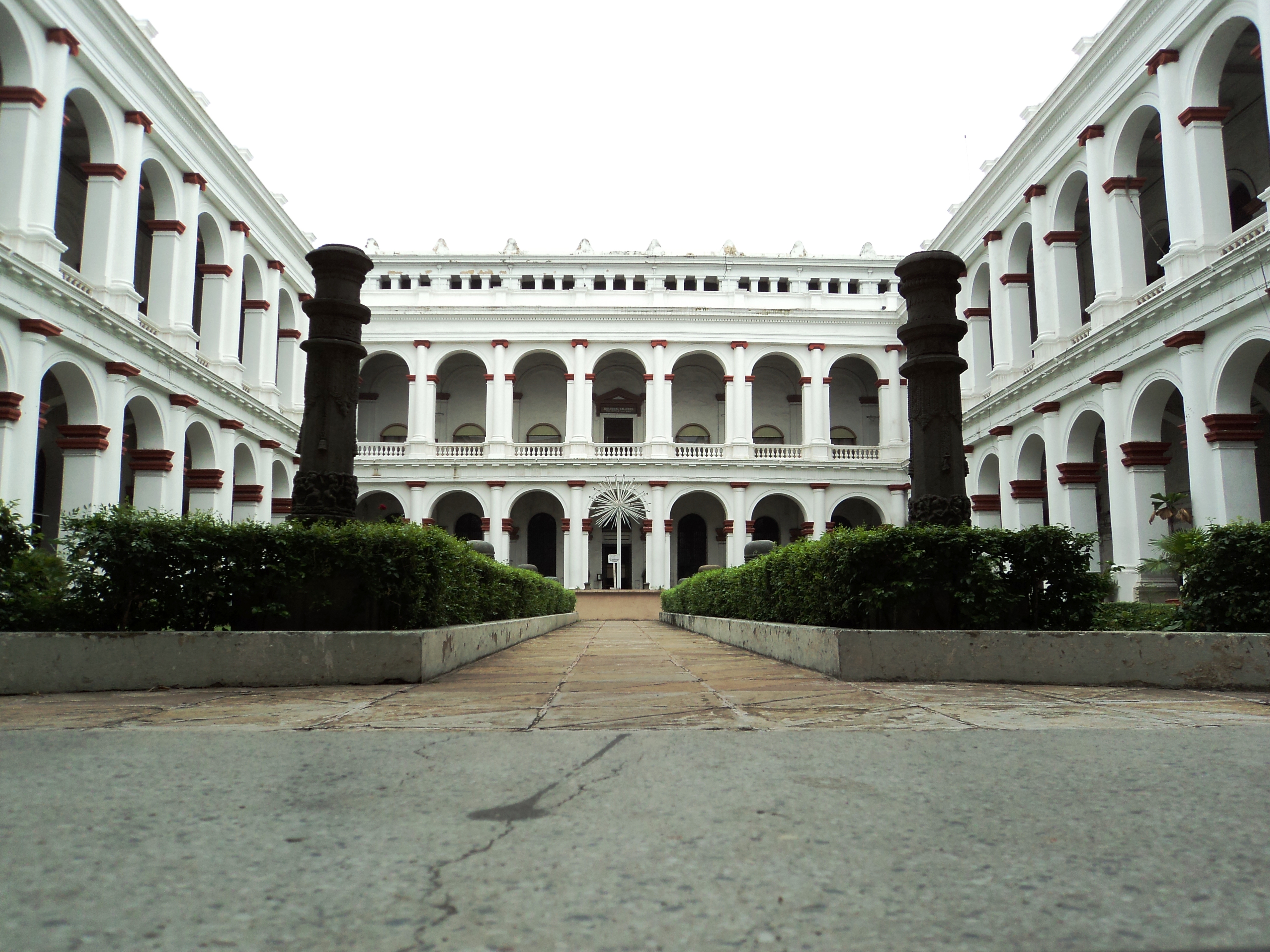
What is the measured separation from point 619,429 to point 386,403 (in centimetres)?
890

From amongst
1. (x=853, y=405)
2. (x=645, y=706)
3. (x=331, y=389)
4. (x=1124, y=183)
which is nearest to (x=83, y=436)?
(x=331, y=389)

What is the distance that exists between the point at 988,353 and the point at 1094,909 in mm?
25258

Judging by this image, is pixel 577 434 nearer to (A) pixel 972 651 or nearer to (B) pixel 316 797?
(A) pixel 972 651

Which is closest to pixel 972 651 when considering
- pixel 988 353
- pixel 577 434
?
pixel 988 353

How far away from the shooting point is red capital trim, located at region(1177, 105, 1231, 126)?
1434 cm

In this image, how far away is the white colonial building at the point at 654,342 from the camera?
14102 mm

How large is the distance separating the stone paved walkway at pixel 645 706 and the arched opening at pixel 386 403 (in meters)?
28.6

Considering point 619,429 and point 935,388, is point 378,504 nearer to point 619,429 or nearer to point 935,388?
point 619,429

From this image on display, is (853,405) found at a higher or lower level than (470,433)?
higher

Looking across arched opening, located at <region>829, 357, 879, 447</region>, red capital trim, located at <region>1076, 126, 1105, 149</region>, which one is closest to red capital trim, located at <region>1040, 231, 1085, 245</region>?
red capital trim, located at <region>1076, 126, 1105, 149</region>

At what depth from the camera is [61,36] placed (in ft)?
45.9

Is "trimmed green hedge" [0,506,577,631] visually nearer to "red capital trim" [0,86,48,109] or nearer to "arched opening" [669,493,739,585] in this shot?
"red capital trim" [0,86,48,109]

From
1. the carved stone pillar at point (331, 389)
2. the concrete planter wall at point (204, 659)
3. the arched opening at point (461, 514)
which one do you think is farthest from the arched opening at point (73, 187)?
the concrete planter wall at point (204, 659)

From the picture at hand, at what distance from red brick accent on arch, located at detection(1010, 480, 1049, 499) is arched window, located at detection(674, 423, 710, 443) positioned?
46.5 ft
